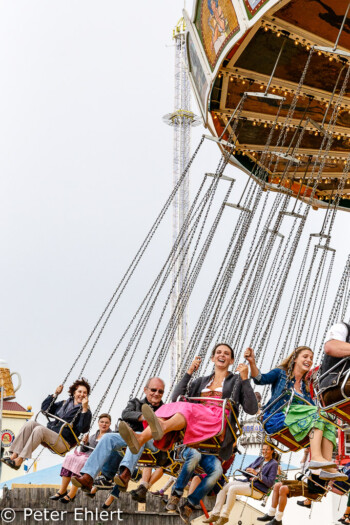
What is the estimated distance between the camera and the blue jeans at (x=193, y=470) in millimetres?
7980

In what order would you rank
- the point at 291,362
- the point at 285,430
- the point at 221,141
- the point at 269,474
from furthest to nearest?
1. the point at 221,141
2. the point at 269,474
3. the point at 291,362
4. the point at 285,430

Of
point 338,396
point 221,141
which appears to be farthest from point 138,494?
point 221,141

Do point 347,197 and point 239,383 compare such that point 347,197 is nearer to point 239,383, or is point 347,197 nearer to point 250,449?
point 239,383

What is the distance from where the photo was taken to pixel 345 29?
38.2 ft

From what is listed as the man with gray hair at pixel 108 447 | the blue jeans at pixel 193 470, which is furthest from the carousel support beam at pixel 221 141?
the blue jeans at pixel 193 470

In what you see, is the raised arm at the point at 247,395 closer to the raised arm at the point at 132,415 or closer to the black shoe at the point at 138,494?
the raised arm at the point at 132,415

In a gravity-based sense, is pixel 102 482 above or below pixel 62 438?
below

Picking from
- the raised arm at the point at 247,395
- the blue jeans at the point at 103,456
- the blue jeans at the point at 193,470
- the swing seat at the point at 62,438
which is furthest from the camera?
the swing seat at the point at 62,438

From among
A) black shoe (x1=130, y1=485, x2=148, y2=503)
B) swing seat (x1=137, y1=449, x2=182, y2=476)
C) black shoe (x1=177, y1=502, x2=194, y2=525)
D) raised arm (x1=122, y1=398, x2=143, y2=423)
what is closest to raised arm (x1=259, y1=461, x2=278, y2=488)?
swing seat (x1=137, y1=449, x2=182, y2=476)

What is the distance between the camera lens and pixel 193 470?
8.05 metres

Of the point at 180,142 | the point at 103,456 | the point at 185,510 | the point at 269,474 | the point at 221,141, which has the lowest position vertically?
the point at 185,510

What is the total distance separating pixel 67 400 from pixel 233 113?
5.12m

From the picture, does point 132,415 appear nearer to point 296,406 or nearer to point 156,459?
point 156,459

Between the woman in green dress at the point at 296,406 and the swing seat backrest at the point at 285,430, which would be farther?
the swing seat backrest at the point at 285,430
